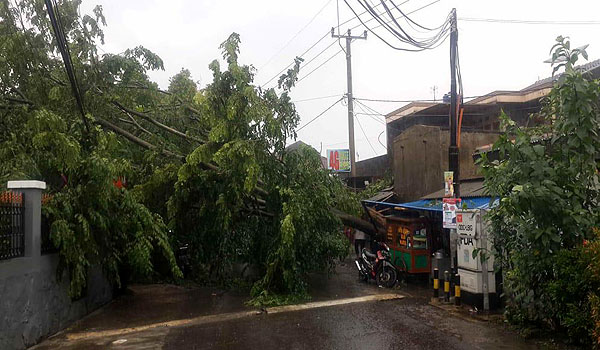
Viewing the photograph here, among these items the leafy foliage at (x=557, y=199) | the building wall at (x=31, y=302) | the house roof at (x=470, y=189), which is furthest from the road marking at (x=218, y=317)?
the leafy foliage at (x=557, y=199)

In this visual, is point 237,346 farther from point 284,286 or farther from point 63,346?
point 284,286

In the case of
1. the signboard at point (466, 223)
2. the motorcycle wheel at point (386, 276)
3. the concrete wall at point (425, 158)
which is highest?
the concrete wall at point (425, 158)

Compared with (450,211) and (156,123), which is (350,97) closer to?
(156,123)

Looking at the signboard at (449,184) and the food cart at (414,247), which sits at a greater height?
the signboard at (449,184)

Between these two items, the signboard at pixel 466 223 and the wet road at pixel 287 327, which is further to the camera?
the signboard at pixel 466 223

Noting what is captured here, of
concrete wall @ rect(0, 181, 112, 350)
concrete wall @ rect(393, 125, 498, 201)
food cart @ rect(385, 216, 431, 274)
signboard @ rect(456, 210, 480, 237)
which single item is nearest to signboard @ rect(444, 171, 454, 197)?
signboard @ rect(456, 210, 480, 237)

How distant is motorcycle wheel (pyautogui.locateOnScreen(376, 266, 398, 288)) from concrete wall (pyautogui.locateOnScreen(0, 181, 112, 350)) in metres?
7.58

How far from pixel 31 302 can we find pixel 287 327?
419 cm

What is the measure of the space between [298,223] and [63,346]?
18.0 ft

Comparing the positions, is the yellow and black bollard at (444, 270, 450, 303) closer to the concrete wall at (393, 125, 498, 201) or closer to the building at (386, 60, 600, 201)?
the building at (386, 60, 600, 201)

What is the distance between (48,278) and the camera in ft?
27.0

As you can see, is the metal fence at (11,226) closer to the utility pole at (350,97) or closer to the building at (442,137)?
the building at (442,137)

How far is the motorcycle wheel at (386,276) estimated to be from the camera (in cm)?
1288

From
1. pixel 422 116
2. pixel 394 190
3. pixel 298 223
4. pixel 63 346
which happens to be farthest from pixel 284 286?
pixel 422 116
